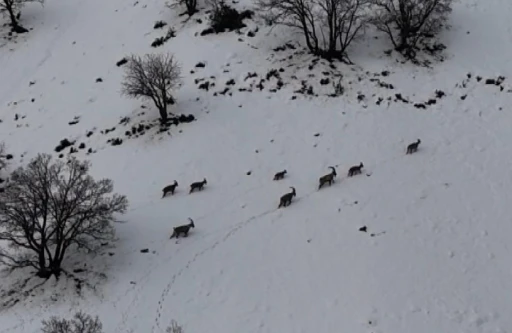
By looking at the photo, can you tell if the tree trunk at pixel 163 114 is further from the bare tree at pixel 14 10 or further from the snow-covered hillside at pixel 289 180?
the bare tree at pixel 14 10

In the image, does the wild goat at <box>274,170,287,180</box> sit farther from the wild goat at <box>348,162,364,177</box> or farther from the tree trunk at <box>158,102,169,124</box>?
the tree trunk at <box>158,102,169,124</box>

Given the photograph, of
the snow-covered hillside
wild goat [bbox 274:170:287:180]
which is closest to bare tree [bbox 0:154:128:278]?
the snow-covered hillside

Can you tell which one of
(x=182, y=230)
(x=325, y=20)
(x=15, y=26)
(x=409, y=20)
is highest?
(x=409, y=20)

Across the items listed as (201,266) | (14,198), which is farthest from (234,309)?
(14,198)

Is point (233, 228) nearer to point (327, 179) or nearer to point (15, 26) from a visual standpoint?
point (327, 179)

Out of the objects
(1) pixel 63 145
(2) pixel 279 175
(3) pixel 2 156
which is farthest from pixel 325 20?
(3) pixel 2 156

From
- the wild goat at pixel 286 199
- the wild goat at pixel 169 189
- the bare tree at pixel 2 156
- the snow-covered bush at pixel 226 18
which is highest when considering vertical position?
the snow-covered bush at pixel 226 18

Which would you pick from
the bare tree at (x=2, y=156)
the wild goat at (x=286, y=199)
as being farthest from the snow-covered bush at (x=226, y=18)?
the wild goat at (x=286, y=199)
